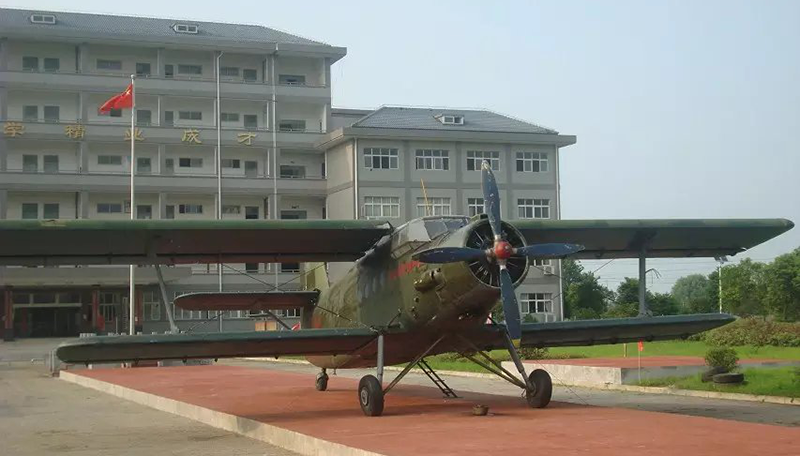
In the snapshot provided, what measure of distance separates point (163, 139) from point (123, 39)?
888cm

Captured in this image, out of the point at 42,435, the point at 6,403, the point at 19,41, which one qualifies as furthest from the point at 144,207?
the point at 42,435

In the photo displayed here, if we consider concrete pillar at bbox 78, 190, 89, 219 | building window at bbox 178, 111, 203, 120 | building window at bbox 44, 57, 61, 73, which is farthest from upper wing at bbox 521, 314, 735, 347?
building window at bbox 44, 57, 61, 73

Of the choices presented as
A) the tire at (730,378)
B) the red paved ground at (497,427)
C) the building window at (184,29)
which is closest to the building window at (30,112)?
the building window at (184,29)

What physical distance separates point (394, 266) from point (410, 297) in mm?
1044

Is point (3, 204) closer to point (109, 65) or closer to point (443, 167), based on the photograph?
point (109, 65)

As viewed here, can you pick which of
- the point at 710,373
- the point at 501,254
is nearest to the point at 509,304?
the point at 501,254

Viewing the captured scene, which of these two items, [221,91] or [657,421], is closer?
[657,421]

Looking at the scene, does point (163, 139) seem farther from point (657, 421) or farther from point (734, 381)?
Answer: point (657, 421)

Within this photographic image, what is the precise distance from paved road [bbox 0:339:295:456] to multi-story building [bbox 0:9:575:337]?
4608 centimetres

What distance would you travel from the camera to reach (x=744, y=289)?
85375mm

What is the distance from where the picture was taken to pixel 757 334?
39.3 metres

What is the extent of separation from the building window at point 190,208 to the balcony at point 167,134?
544 centimetres

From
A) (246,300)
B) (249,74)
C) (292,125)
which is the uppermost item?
(249,74)

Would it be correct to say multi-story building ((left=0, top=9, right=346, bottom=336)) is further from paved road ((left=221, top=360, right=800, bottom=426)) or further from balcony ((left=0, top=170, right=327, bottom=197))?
paved road ((left=221, top=360, right=800, bottom=426))
